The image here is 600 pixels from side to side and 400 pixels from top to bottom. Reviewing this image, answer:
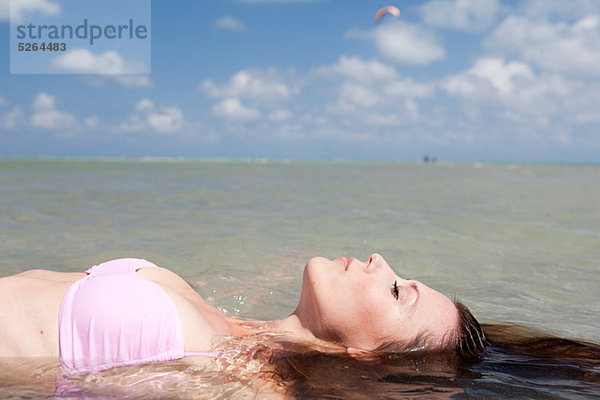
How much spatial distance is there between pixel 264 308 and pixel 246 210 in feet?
18.3

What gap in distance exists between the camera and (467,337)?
331 cm

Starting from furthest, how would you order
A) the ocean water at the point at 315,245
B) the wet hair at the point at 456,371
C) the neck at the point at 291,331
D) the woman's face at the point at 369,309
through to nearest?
the ocean water at the point at 315,245, the neck at the point at 291,331, the woman's face at the point at 369,309, the wet hair at the point at 456,371

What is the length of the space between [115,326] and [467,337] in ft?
6.95

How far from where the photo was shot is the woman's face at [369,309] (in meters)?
3.08

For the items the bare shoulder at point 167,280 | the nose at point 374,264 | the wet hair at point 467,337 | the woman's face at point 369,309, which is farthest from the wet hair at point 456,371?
the bare shoulder at point 167,280

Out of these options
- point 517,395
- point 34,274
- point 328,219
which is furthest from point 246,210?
point 517,395

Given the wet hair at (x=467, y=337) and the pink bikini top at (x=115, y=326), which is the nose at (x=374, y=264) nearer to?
the wet hair at (x=467, y=337)

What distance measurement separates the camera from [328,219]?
9.35m

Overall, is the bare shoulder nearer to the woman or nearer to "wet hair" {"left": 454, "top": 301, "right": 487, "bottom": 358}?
the woman

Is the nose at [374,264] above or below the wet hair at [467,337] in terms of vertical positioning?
above

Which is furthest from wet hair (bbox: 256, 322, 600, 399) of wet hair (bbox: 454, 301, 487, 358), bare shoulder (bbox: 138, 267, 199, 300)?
bare shoulder (bbox: 138, 267, 199, 300)

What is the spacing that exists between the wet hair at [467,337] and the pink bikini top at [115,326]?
1718mm

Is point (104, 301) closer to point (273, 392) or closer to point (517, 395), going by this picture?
point (273, 392)

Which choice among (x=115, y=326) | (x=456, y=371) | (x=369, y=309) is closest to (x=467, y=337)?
(x=456, y=371)
